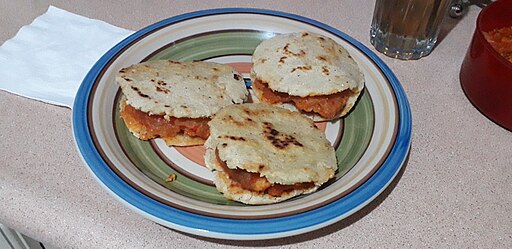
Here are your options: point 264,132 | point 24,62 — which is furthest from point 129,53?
point 264,132

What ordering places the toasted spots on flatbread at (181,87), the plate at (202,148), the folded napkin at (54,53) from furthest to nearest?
the folded napkin at (54,53) → the toasted spots on flatbread at (181,87) → the plate at (202,148)

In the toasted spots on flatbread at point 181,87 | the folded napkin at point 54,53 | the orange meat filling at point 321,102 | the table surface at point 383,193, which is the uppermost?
the toasted spots on flatbread at point 181,87

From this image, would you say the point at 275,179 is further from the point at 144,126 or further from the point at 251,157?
the point at 144,126

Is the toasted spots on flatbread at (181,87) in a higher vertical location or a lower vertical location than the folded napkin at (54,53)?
higher

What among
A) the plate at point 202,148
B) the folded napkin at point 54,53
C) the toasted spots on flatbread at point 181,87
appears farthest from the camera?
the folded napkin at point 54,53

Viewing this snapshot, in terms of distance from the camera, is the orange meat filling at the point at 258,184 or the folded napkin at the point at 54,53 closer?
the orange meat filling at the point at 258,184

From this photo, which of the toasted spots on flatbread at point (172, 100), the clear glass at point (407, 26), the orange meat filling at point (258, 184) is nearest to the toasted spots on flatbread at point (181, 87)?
the toasted spots on flatbread at point (172, 100)

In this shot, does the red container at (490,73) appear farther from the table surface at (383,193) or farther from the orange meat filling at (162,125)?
the orange meat filling at (162,125)

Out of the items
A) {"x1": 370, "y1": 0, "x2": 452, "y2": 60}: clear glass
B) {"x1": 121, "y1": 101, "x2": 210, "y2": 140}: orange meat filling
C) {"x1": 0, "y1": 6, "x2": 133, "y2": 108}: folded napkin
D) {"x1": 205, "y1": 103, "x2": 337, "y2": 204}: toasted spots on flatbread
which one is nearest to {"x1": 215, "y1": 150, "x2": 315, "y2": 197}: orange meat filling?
{"x1": 205, "y1": 103, "x2": 337, "y2": 204}: toasted spots on flatbread
